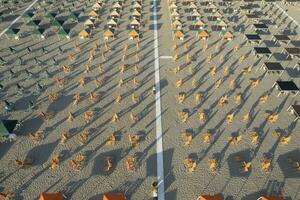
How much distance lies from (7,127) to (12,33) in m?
17.4

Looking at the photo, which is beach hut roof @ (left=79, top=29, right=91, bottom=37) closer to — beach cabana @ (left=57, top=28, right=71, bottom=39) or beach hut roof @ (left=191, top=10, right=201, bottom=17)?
beach cabana @ (left=57, top=28, right=71, bottom=39)

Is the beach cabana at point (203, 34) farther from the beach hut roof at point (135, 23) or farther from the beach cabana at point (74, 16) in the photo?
the beach cabana at point (74, 16)

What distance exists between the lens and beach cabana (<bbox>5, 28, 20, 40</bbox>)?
3269 cm

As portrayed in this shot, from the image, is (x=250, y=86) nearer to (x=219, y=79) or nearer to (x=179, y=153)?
(x=219, y=79)

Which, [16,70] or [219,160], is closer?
[219,160]

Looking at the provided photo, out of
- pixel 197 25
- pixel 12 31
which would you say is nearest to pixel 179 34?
pixel 197 25

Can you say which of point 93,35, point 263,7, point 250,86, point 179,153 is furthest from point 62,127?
point 263,7

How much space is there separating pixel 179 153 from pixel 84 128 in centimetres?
839

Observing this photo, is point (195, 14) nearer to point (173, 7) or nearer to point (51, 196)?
point (173, 7)

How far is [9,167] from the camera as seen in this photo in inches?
750

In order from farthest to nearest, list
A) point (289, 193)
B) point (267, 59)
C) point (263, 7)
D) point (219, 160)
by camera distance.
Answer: point (263, 7) < point (267, 59) < point (219, 160) < point (289, 193)

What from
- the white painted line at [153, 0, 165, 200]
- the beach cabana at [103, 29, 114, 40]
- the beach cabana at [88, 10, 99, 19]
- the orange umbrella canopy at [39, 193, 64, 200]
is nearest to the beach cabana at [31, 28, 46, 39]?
the beach cabana at [88, 10, 99, 19]

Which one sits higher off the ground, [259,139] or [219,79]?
[219,79]

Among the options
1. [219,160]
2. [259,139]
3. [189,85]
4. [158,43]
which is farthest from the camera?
[158,43]
